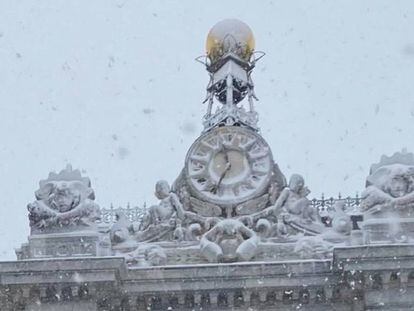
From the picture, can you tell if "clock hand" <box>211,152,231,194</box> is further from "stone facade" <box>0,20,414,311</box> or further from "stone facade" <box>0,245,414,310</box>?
"stone facade" <box>0,245,414,310</box>

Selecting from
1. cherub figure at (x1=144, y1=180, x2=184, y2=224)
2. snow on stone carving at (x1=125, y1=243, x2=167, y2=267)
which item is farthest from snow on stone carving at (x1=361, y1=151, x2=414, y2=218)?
snow on stone carving at (x1=125, y1=243, x2=167, y2=267)

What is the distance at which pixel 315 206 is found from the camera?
105 feet

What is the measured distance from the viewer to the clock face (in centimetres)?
3166

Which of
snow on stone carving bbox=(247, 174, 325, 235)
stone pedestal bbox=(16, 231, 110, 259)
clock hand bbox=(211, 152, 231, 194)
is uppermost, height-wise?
clock hand bbox=(211, 152, 231, 194)

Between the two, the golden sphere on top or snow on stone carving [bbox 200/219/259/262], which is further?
the golden sphere on top

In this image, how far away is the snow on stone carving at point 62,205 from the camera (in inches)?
1211

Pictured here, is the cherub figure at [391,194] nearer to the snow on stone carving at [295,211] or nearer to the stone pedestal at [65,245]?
the snow on stone carving at [295,211]

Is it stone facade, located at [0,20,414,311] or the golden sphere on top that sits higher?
the golden sphere on top

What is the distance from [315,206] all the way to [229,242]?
243cm

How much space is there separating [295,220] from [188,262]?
236 cm

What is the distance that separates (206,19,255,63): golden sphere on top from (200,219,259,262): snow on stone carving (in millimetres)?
7844

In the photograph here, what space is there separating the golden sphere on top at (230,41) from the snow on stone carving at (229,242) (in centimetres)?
784

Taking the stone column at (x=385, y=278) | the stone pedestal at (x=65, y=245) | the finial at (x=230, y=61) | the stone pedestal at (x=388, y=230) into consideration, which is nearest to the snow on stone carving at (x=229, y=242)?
Result: the stone pedestal at (x=65, y=245)

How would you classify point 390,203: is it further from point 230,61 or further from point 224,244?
point 230,61
